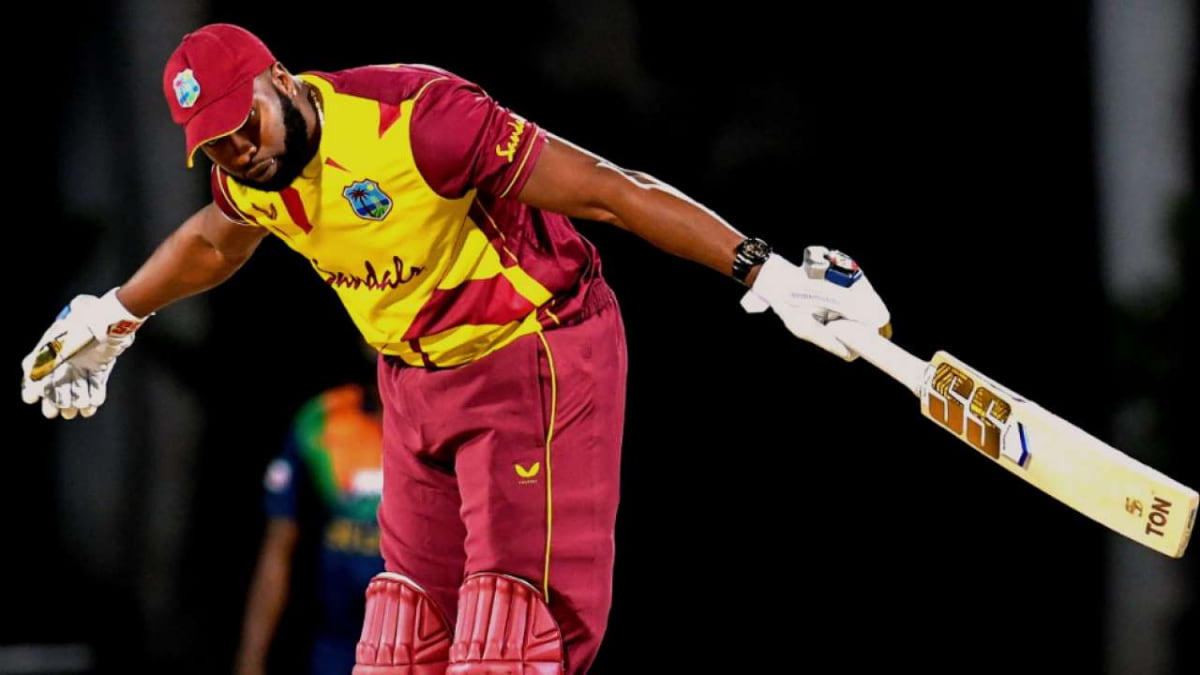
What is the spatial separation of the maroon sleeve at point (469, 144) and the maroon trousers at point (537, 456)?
323 mm

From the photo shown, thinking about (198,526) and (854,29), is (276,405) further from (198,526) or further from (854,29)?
(854,29)

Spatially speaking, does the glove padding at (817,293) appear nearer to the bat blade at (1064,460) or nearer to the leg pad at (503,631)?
the bat blade at (1064,460)

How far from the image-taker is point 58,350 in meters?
3.28

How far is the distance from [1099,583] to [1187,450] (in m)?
0.42

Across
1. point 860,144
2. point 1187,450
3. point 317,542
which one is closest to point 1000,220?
point 860,144

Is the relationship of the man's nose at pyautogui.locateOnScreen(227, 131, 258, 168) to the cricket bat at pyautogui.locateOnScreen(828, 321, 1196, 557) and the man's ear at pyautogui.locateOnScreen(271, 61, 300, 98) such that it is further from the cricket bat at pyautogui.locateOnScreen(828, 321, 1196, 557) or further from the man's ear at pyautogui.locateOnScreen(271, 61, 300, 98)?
the cricket bat at pyautogui.locateOnScreen(828, 321, 1196, 557)

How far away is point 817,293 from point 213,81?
97 centimetres

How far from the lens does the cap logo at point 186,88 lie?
264 centimetres

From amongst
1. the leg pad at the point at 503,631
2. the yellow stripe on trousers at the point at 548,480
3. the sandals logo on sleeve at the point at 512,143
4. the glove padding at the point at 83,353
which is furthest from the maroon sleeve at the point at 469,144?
the glove padding at the point at 83,353

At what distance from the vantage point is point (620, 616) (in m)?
4.64

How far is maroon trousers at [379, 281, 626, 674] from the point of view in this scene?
9.35 feet

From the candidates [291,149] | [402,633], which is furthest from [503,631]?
[291,149]

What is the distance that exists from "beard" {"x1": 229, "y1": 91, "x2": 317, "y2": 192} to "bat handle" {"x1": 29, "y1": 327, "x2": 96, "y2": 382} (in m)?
0.74

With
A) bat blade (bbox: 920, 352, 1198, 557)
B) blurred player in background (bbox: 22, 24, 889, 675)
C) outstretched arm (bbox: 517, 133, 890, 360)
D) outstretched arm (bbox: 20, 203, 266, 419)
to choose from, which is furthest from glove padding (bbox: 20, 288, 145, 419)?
bat blade (bbox: 920, 352, 1198, 557)
